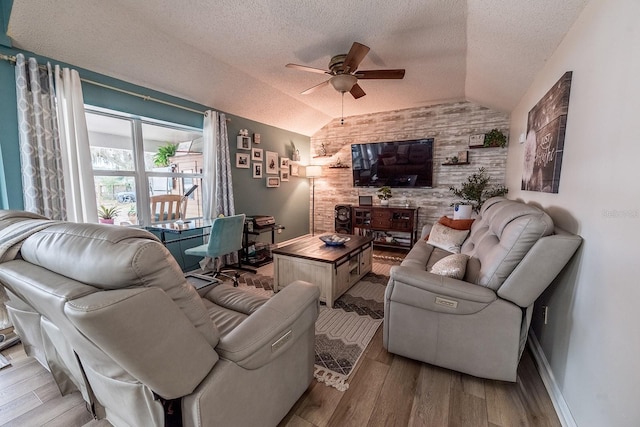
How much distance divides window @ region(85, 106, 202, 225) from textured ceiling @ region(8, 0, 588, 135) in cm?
53

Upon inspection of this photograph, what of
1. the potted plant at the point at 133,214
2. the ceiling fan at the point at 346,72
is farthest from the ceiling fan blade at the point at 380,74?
the potted plant at the point at 133,214

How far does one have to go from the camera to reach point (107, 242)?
2.52ft

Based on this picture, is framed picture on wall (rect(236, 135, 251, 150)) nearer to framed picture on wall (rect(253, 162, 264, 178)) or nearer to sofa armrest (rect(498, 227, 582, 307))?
framed picture on wall (rect(253, 162, 264, 178))

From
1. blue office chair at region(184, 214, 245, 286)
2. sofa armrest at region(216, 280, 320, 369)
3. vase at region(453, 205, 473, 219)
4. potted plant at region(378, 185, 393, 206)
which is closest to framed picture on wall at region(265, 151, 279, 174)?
blue office chair at region(184, 214, 245, 286)

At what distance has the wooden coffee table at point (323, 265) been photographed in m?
2.48

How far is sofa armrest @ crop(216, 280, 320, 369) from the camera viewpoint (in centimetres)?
98

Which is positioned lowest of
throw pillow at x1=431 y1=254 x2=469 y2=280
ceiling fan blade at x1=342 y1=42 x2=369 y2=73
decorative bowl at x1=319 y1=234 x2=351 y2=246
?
decorative bowl at x1=319 y1=234 x2=351 y2=246

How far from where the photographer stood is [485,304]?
4.85 ft

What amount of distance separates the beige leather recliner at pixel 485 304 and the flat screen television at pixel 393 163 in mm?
2828

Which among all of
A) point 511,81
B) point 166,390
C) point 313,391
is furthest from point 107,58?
point 511,81

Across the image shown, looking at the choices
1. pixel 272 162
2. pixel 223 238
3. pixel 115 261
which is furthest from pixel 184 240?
pixel 115 261

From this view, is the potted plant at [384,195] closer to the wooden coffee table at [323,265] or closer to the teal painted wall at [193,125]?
the teal painted wall at [193,125]

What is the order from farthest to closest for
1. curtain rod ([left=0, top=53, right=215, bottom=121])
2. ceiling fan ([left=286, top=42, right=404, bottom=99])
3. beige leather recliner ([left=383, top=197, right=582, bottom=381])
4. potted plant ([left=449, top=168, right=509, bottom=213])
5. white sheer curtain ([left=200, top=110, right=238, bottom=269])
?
potted plant ([left=449, top=168, right=509, bottom=213]), white sheer curtain ([left=200, top=110, right=238, bottom=269]), ceiling fan ([left=286, top=42, right=404, bottom=99]), curtain rod ([left=0, top=53, right=215, bottom=121]), beige leather recliner ([left=383, top=197, right=582, bottom=381])

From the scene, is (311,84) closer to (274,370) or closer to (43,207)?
(43,207)
